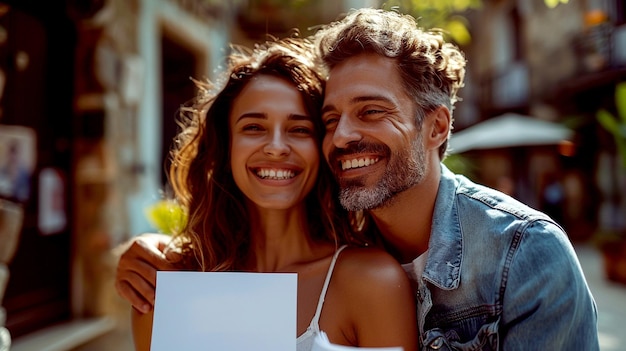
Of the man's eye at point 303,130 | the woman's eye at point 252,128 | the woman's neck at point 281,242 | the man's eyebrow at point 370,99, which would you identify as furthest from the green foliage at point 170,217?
the man's eyebrow at point 370,99

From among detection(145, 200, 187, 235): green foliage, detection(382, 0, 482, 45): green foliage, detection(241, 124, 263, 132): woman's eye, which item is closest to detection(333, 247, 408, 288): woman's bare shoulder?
detection(241, 124, 263, 132): woman's eye

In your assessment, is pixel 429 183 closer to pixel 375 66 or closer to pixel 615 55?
pixel 375 66

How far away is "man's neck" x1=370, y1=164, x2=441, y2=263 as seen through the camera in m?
1.64

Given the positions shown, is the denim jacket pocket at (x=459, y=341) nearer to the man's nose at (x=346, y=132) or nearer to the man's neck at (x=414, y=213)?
the man's neck at (x=414, y=213)

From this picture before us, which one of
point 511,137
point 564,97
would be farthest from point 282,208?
point 564,97

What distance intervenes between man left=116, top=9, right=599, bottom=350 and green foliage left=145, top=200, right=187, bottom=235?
1.26ft

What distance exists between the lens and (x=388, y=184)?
1589 millimetres

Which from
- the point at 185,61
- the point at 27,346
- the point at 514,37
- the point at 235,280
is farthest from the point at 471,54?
the point at 235,280

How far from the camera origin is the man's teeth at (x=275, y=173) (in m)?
1.66

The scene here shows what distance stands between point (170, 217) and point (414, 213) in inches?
52.4

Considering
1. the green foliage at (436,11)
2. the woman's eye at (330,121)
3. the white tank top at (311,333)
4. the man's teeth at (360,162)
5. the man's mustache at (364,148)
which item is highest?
the green foliage at (436,11)

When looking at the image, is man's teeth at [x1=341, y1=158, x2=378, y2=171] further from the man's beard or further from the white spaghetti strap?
the white spaghetti strap

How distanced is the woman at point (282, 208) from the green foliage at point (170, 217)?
12 centimetres

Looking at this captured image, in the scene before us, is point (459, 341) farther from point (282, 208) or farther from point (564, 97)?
point (564, 97)
